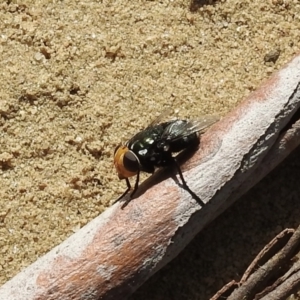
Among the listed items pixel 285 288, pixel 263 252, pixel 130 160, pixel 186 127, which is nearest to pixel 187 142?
pixel 186 127

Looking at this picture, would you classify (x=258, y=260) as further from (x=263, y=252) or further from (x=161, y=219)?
(x=161, y=219)

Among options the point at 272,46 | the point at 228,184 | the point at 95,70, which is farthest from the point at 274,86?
the point at 95,70

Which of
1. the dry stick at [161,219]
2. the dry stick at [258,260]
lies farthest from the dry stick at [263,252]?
the dry stick at [161,219]

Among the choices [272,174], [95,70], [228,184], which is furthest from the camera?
[95,70]

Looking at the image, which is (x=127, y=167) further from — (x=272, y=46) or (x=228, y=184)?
(x=272, y=46)

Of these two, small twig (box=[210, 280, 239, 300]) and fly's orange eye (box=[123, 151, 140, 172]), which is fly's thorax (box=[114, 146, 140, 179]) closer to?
fly's orange eye (box=[123, 151, 140, 172])
